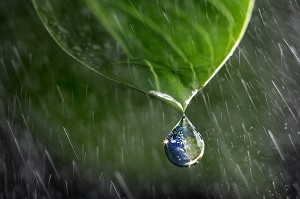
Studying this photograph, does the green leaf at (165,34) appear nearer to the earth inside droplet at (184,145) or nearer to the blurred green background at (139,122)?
the earth inside droplet at (184,145)

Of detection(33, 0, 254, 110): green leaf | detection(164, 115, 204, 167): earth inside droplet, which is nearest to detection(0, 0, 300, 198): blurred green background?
detection(164, 115, 204, 167): earth inside droplet

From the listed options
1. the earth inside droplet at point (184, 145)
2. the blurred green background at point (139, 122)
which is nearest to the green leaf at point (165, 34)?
the earth inside droplet at point (184, 145)

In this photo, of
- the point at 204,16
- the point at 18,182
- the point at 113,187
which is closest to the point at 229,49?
the point at 204,16

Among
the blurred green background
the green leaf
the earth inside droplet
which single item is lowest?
the blurred green background

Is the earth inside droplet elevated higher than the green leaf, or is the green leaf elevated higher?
the green leaf

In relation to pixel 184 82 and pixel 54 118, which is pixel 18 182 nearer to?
pixel 54 118

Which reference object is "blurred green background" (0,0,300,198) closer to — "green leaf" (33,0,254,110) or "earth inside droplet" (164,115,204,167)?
"earth inside droplet" (164,115,204,167)

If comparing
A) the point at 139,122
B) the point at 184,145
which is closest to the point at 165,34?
the point at 184,145
